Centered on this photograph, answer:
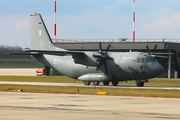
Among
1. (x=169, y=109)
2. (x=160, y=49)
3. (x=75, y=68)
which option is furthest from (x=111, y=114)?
(x=160, y=49)

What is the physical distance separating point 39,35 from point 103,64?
36.3 feet

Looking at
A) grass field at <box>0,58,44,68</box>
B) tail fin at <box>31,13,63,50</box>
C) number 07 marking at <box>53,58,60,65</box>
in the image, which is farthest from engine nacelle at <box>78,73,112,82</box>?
grass field at <box>0,58,44,68</box>

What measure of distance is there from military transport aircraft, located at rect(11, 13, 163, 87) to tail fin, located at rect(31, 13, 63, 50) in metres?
0.87

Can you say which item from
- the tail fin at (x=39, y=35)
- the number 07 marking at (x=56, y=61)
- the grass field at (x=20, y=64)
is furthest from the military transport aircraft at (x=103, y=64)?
the grass field at (x=20, y=64)

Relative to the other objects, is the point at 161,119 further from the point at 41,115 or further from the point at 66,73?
the point at 66,73

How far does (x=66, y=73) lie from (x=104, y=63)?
19.0ft

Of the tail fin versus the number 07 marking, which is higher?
the tail fin

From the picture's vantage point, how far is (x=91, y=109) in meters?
23.0

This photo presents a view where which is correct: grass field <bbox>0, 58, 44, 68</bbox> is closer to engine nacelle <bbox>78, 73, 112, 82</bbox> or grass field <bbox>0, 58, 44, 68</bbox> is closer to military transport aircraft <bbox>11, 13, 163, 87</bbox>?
military transport aircraft <bbox>11, 13, 163, 87</bbox>

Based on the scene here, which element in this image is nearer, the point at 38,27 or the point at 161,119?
the point at 161,119

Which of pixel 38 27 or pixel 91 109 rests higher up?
pixel 38 27

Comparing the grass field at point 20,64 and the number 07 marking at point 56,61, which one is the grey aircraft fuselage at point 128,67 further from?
the grass field at point 20,64

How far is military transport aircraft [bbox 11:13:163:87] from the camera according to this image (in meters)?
47.0

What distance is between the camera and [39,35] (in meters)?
55.9
